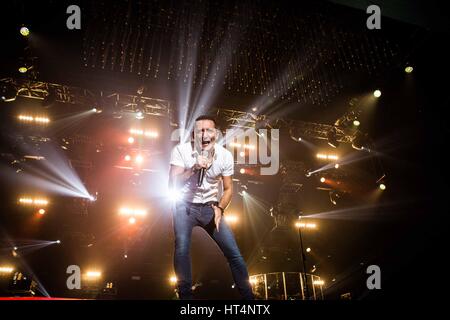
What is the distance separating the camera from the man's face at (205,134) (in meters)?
3.14

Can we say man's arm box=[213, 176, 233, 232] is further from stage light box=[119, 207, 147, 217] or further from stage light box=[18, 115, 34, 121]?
stage light box=[18, 115, 34, 121]

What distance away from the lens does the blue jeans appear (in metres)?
2.68

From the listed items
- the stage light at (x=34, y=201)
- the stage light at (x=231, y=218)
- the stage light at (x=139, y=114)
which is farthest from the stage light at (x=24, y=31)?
the stage light at (x=231, y=218)

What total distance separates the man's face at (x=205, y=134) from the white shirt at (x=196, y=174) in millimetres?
110

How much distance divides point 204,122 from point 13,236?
9.44 m

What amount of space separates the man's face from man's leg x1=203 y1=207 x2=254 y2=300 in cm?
64

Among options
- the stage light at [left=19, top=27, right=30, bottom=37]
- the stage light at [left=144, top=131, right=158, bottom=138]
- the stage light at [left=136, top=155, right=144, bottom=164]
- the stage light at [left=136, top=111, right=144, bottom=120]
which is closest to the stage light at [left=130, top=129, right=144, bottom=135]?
the stage light at [left=144, top=131, right=158, bottom=138]

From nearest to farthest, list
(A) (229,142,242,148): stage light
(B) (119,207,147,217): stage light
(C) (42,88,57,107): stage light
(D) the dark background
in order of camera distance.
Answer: (D) the dark background < (C) (42,88,57,107): stage light < (A) (229,142,242,148): stage light < (B) (119,207,147,217): stage light

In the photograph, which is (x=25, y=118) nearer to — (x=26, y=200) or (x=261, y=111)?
(x=26, y=200)

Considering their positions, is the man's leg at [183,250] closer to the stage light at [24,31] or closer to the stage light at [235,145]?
the stage light at [24,31]

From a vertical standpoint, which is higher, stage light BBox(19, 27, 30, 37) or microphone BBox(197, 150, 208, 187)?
stage light BBox(19, 27, 30, 37)

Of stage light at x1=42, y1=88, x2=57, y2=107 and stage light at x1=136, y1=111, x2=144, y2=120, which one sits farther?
stage light at x1=136, y1=111, x2=144, y2=120

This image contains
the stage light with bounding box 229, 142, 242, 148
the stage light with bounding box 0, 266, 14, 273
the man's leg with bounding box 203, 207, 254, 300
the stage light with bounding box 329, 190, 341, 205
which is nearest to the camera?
the man's leg with bounding box 203, 207, 254, 300
